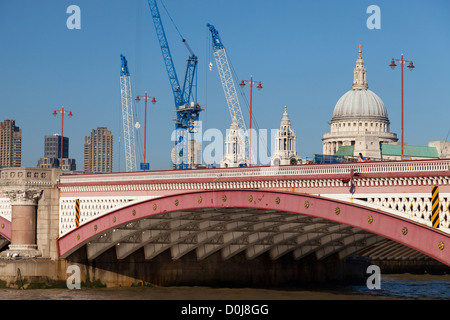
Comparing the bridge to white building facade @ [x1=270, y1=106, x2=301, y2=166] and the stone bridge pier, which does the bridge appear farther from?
white building facade @ [x1=270, y1=106, x2=301, y2=166]

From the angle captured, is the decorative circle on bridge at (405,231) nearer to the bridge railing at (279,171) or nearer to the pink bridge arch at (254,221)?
the pink bridge arch at (254,221)

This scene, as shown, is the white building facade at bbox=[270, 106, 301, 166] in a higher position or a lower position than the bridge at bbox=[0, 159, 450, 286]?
higher

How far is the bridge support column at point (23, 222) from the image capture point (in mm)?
75125

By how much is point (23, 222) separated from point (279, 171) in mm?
27680

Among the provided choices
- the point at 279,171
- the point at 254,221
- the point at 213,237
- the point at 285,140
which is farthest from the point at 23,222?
the point at 285,140

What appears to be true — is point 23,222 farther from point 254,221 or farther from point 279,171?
point 279,171

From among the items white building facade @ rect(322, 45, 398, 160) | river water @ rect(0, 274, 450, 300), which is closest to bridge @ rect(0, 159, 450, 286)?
river water @ rect(0, 274, 450, 300)

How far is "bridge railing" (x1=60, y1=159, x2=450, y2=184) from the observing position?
46.8 metres

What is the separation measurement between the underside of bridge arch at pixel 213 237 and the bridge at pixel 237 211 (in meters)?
0.09

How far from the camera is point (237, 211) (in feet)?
213

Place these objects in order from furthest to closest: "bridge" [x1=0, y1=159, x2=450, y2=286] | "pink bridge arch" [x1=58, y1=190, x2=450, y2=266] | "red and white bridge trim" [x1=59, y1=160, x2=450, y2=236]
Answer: "bridge" [x1=0, y1=159, x2=450, y2=286] → "red and white bridge trim" [x1=59, y1=160, x2=450, y2=236] → "pink bridge arch" [x1=58, y1=190, x2=450, y2=266]

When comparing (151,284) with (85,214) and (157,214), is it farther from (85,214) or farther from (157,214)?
(157,214)

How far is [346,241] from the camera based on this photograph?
7938 cm

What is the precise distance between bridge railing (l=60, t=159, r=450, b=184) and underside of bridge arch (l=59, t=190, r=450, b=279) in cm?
154
